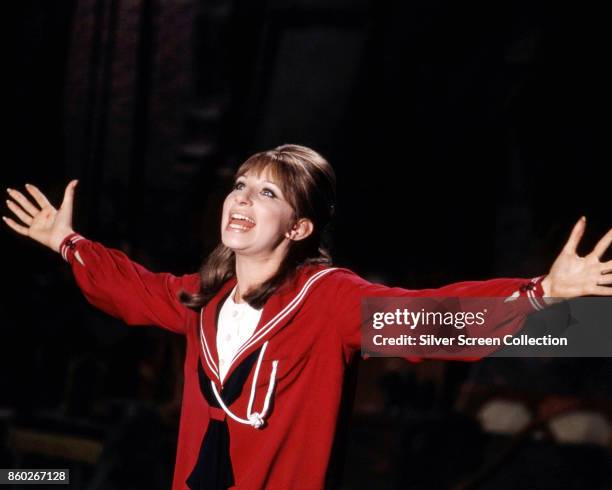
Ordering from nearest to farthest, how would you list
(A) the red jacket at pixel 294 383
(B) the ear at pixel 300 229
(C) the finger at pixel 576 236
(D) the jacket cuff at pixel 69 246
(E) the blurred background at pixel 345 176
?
1. (C) the finger at pixel 576 236
2. (A) the red jacket at pixel 294 383
3. (B) the ear at pixel 300 229
4. (D) the jacket cuff at pixel 69 246
5. (E) the blurred background at pixel 345 176

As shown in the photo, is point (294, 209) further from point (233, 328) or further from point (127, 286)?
point (127, 286)

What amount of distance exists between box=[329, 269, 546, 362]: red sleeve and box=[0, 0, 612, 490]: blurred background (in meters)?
1.00

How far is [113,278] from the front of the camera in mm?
1649

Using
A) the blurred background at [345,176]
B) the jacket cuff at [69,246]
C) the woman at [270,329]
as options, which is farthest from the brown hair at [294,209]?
the blurred background at [345,176]

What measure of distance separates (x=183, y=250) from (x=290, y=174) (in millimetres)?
1080

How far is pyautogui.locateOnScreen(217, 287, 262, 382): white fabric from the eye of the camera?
150cm

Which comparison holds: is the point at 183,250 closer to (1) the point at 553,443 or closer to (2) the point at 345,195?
(2) the point at 345,195

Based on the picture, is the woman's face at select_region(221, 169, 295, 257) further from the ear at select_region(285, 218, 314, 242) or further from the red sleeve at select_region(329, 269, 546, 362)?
the red sleeve at select_region(329, 269, 546, 362)

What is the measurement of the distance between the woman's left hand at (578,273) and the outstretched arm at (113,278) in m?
0.63

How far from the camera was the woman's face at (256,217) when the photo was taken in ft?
4.93

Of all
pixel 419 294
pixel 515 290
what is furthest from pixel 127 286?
pixel 515 290

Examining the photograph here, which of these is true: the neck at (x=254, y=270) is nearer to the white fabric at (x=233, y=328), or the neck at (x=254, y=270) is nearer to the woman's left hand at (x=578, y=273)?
the white fabric at (x=233, y=328)

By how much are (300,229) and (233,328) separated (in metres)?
0.20

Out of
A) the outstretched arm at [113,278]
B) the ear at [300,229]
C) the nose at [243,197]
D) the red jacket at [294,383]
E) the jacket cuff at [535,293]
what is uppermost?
the nose at [243,197]
